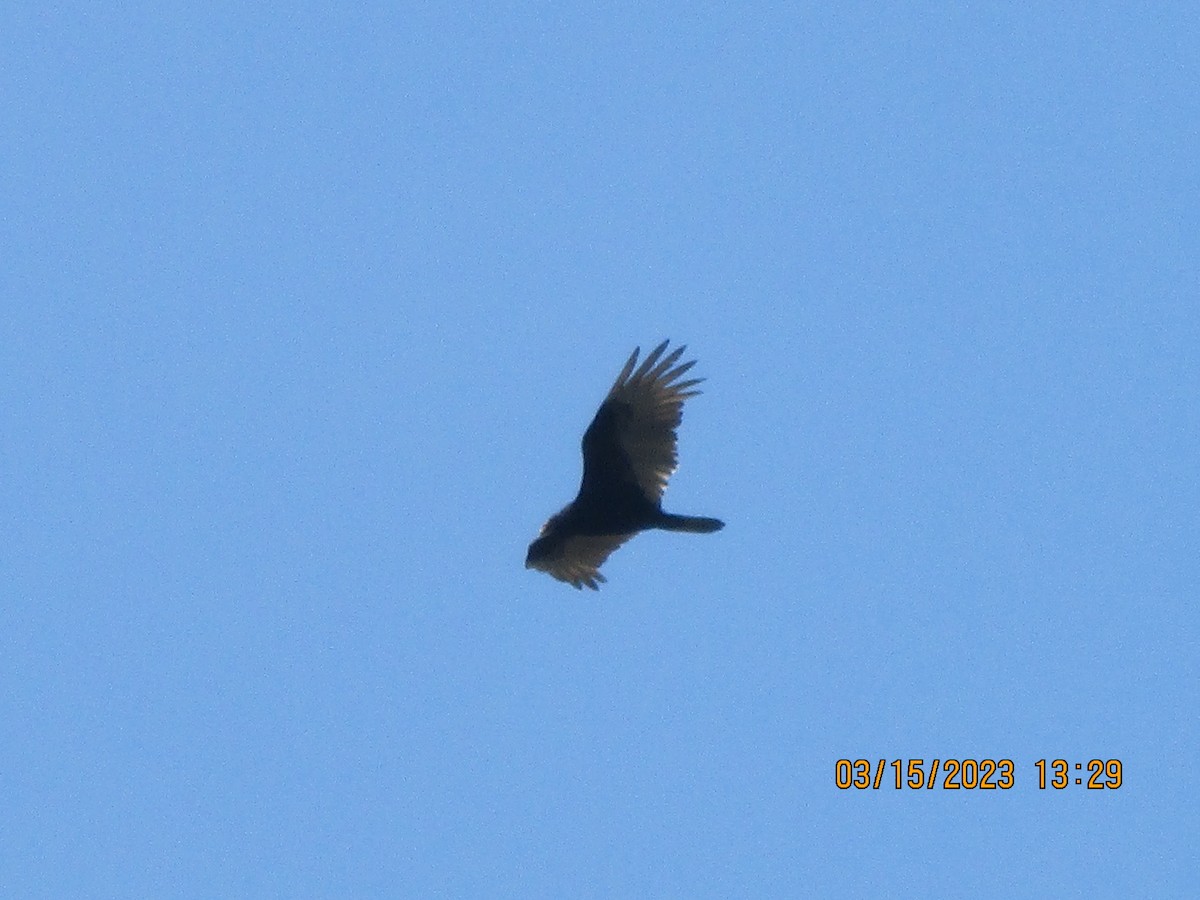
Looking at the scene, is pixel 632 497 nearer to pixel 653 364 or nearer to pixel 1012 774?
pixel 653 364

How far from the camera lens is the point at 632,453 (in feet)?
69.2

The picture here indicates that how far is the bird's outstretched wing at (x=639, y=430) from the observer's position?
2097 cm

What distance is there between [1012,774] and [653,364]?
605cm

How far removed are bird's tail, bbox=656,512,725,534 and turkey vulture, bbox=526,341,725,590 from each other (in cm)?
1

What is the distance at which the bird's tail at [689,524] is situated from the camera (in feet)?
67.8

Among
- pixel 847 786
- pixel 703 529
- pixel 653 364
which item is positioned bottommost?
pixel 847 786

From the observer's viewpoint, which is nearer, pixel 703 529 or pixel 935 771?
pixel 703 529

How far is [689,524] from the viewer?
818 inches

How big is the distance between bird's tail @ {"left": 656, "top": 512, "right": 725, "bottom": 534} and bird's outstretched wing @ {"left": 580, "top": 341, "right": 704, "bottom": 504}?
287 millimetres

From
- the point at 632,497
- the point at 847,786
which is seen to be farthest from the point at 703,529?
the point at 847,786

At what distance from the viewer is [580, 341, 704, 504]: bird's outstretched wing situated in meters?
21.0

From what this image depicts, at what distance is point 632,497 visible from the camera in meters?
21.0

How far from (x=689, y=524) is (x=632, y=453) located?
100 centimetres

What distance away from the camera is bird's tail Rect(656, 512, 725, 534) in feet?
67.8
